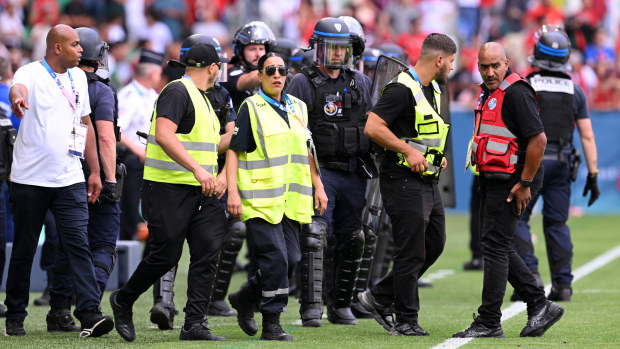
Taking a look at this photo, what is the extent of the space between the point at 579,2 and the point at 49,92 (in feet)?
64.4

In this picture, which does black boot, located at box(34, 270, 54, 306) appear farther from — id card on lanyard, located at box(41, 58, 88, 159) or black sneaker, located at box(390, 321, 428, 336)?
black sneaker, located at box(390, 321, 428, 336)

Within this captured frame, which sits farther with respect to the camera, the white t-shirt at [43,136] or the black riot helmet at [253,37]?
the black riot helmet at [253,37]

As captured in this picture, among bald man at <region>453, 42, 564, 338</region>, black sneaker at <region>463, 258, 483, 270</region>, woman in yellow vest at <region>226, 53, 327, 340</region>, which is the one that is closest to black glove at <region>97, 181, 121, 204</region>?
woman in yellow vest at <region>226, 53, 327, 340</region>

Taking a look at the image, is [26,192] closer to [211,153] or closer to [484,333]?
[211,153]

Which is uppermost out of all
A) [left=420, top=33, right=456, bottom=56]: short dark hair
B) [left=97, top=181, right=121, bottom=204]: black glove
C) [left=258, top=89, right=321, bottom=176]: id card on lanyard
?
[left=420, top=33, right=456, bottom=56]: short dark hair

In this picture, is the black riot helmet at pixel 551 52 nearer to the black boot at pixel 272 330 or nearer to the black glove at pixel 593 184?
the black glove at pixel 593 184

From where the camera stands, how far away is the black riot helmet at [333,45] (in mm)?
10016

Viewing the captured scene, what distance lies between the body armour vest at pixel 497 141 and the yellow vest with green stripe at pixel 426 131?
0.30 metres

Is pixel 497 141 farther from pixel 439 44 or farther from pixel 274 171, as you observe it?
pixel 274 171

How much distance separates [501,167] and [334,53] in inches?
76.7

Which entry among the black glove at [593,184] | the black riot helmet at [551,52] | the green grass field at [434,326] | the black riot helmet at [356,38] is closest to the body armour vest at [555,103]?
the black riot helmet at [551,52]

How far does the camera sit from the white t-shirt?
28.5 feet

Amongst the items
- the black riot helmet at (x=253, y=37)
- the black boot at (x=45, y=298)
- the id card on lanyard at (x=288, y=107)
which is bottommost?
the black boot at (x=45, y=298)

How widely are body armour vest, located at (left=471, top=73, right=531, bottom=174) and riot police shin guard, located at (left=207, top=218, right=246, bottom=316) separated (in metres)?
2.72
